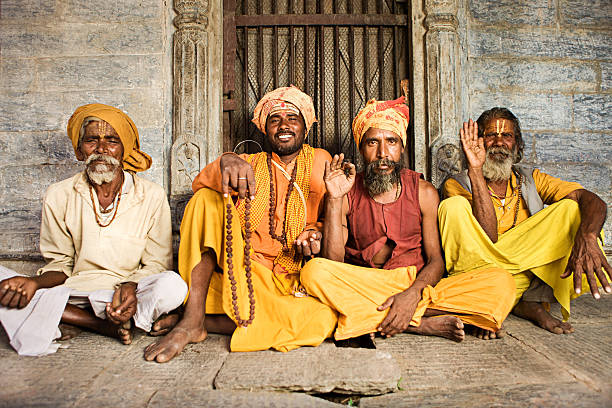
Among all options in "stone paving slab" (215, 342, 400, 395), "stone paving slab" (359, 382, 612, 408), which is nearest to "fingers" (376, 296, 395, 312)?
"stone paving slab" (215, 342, 400, 395)

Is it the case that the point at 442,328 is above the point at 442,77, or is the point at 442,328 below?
below

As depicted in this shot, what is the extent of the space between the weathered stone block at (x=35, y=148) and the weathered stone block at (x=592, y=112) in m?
5.17

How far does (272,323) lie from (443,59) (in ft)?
10.1

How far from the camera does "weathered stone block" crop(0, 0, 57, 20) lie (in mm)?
4246

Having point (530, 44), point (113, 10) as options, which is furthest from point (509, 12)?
point (113, 10)

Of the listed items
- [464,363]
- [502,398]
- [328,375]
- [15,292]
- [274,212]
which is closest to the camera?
[502,398]

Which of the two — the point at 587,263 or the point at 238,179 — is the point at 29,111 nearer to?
the point at 238,179

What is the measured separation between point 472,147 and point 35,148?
4.16 meters

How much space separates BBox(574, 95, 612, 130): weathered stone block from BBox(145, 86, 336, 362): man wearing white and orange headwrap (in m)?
2.90

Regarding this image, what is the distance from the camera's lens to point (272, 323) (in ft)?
8.50

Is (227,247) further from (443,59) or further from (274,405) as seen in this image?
(443,59)

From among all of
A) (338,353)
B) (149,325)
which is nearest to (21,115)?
(149,325)

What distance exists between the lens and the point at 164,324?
2.66 m

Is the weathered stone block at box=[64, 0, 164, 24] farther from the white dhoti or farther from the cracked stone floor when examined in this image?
the cracked stone floor
